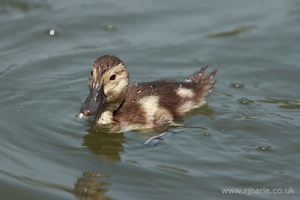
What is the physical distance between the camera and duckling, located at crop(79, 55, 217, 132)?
5.97 meters

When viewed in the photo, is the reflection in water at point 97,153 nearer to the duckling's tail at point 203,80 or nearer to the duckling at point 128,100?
the duckling at point 128,100

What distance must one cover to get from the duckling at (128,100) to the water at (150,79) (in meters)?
0.13

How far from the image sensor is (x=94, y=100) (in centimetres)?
589

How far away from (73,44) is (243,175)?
3.17m

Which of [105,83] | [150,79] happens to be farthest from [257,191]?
[150,79]

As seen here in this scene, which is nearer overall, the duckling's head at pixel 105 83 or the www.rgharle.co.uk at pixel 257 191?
the www.rgharle.co.uk at pixel 257 191

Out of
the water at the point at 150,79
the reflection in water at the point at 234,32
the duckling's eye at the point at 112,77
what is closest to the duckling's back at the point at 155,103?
the water at the point at 150,79

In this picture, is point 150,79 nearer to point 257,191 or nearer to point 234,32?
point 234,32

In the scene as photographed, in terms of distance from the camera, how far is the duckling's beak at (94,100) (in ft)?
19.1

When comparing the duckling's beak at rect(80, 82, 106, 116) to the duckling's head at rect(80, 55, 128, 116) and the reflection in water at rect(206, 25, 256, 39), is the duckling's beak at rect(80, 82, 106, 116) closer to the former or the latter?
the duckling's head at rect(80, 55, 128, 116)

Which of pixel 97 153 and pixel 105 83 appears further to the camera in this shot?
pixel 105 83

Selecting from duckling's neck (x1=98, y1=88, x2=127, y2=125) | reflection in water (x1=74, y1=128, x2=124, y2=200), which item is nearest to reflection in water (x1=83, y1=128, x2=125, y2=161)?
reflection in water (x1=74, y1=128, x2=124, y2=200)

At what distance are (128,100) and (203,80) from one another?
33.4 inches

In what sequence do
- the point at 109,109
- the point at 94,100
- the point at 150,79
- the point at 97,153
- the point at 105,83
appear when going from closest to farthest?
the point at 97,153 < the point at 94,100 < the point at 105,83 < the point at 109,109 < the point at 150,79
